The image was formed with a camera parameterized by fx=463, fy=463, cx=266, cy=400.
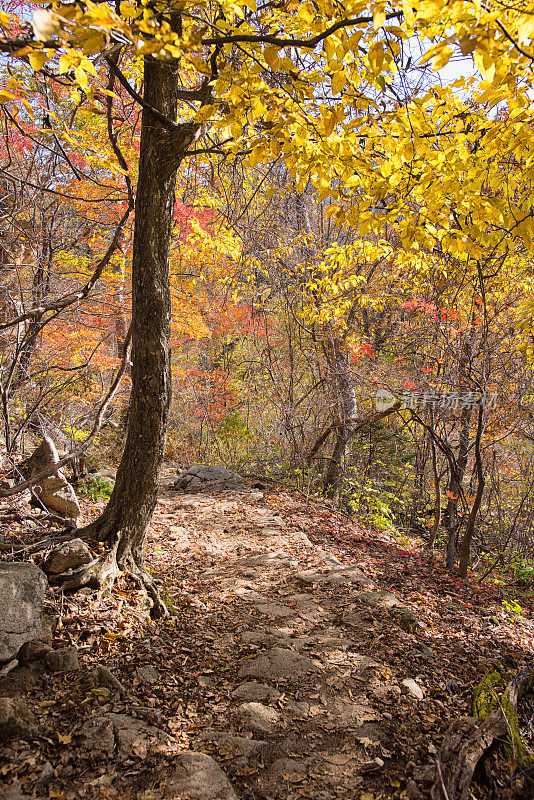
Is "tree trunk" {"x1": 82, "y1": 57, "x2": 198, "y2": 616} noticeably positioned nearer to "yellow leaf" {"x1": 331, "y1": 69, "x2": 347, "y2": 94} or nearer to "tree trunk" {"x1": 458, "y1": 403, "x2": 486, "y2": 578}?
"yellow leaf" {"x1": 331, "y1": 69, "x2": 347, "y2": 94}

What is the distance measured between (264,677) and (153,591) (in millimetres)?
1007

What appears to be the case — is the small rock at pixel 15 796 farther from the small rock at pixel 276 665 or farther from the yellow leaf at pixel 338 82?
the yellow leaf at pixel 338 82

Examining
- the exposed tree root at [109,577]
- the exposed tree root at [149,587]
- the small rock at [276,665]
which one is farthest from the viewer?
the exposed tree root at [149,587]

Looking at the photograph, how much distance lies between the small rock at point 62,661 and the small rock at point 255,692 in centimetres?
85

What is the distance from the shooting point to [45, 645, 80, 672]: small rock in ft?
7.61

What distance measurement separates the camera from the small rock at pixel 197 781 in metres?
1.74

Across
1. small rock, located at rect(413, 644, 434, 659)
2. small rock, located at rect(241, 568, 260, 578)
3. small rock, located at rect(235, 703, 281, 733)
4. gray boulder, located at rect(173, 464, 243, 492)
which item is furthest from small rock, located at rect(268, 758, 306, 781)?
gray boulder, located at rect(173, 464, 243, 492)

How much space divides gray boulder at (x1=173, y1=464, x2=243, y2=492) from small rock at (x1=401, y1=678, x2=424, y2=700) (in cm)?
542

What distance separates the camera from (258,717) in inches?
90.3

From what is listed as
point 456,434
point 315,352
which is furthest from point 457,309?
point 315,352

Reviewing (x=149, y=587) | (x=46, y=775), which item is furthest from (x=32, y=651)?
(x=149, y=587)

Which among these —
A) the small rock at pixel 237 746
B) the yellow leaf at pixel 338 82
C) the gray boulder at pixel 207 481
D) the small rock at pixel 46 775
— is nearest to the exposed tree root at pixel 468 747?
the small rock at pixel 237 746

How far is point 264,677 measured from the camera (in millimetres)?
2670

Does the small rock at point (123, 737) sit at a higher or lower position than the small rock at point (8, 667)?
lower
